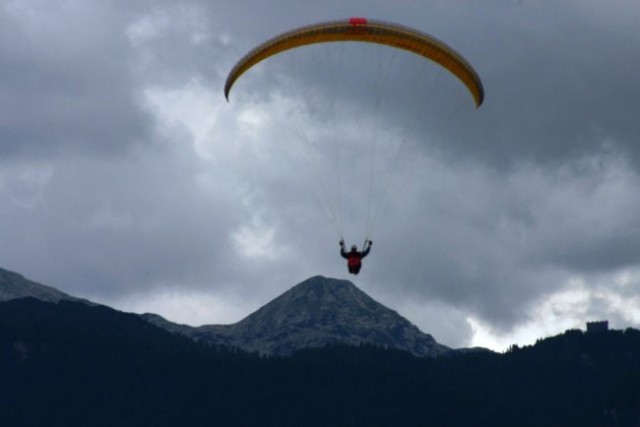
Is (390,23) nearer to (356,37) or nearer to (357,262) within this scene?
(356,37)

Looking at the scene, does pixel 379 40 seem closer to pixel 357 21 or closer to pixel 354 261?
pixel 357 21

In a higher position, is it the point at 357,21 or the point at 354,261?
the point at 357,21

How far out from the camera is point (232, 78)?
115 m

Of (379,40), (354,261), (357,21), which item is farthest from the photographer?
(354,261)

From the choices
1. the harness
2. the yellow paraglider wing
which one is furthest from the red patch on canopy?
the harness

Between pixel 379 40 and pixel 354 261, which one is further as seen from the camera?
pixel 354 261

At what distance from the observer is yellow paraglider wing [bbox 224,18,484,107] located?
4309 inches

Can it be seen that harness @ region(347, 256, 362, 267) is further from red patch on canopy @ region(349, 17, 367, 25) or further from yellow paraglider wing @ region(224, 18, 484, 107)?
red patch on canopy @ region(349, 17, 367, 25)

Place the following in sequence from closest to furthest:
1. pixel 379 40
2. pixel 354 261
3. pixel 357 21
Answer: pixel 357 21
pixel 379 40
pixel 354 261

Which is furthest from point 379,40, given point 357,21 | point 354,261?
point 354,261

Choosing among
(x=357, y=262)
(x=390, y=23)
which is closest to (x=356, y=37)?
(x=390, y=23)

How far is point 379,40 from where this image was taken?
364ft

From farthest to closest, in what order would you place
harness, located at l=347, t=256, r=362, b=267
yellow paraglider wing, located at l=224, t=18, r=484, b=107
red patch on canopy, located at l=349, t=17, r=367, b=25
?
harness, located at l=347, t=256, r=362, b=267 → yellow paraglider wing, located at l=224, t=18, r=484, b=107 → red patch on canopy, located at l=349, t=17, r=367, b=25

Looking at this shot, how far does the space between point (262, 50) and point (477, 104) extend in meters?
18.4
